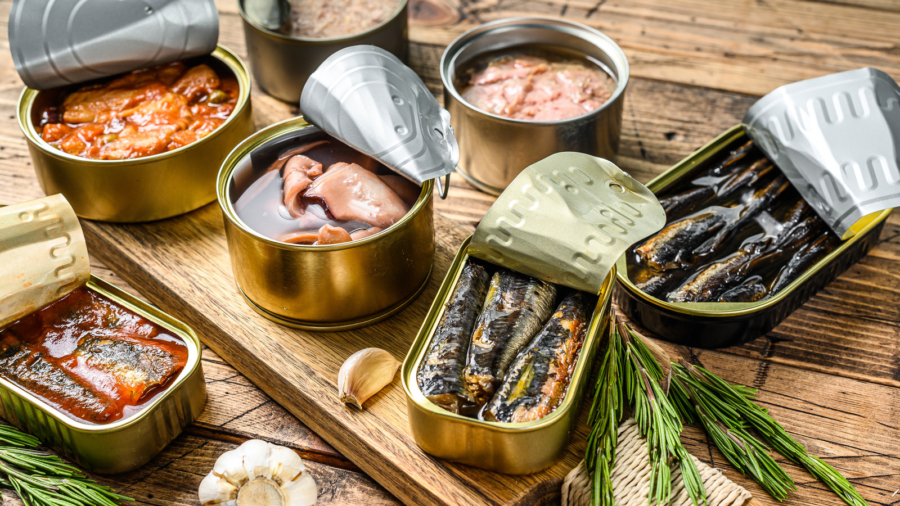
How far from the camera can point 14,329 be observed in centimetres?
182

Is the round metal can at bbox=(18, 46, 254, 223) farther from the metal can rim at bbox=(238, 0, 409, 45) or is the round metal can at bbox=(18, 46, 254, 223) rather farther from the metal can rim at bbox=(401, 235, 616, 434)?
the metal can rim at bbox=(401, 235, 616, 434)

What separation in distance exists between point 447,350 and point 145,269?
975 millimetres

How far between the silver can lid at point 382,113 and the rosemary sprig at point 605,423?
585mm

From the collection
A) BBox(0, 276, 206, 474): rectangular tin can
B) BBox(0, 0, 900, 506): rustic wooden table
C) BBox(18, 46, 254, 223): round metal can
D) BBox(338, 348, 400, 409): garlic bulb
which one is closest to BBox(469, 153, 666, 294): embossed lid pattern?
BBox(338, 348, 400, 409): garlic bulb

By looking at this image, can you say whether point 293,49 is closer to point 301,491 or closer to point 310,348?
point 310,348

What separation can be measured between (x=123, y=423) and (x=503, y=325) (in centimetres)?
82

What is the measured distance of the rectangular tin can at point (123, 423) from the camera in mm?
1621

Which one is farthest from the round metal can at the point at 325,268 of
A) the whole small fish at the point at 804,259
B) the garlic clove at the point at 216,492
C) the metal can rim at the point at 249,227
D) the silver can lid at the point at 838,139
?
the silver can lid at the point at 838,139

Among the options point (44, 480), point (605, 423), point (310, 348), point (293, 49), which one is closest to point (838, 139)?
point (605, 423)

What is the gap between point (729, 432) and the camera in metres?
1.75

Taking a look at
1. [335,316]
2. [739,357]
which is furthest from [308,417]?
[739,357]

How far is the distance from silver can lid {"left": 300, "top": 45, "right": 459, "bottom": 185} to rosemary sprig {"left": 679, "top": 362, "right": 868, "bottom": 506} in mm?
790

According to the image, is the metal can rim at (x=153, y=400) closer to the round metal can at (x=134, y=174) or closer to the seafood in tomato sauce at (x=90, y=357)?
the seafood in tomato sauce at (x=90, y=357)

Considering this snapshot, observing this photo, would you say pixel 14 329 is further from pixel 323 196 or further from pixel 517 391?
pixel 517 391
